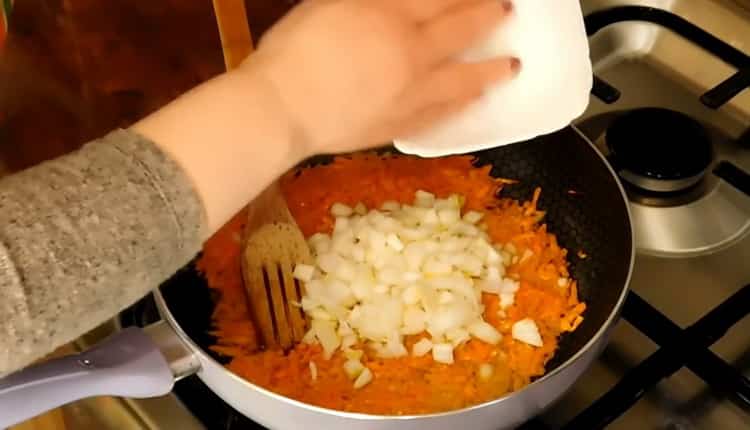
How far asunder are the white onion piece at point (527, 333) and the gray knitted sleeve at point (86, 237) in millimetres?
313

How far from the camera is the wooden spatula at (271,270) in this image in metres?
0.69

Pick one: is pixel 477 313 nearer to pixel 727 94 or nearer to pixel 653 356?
pixel 653 356

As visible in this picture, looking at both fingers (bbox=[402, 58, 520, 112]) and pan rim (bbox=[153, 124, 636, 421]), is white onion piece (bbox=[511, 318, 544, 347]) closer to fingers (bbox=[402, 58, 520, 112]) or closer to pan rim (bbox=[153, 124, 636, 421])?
pan rim (bbox=[153, 124, 636, 421])

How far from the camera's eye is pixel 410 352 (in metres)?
0.70

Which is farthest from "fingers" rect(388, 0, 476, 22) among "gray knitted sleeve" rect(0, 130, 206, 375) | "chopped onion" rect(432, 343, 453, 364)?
"chopped onion" rect(432, 343, 453, 364)

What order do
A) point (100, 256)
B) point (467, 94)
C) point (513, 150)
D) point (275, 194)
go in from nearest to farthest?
point (100, 256)
point (467, 94)
point (275, 194)
point (513, 150)

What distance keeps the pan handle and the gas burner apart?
1.28 ft

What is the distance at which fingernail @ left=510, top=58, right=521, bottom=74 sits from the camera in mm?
551

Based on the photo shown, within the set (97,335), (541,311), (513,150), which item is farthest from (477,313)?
(97,335)

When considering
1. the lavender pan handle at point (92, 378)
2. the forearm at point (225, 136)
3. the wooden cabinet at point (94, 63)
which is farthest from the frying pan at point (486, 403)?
the wooden cabinet at point (94, 63)

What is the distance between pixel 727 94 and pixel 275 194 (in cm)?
37

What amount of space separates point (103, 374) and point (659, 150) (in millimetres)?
472

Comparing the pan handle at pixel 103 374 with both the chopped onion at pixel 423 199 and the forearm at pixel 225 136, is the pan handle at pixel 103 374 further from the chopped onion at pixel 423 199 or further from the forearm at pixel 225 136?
the chopped onion at pixel 423 199

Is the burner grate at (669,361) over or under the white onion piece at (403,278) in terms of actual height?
under
